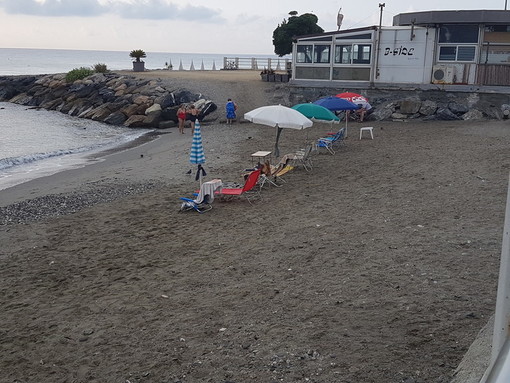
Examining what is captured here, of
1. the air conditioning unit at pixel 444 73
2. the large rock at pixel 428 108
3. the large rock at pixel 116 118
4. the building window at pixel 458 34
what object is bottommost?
the large rock at pixel 116 118

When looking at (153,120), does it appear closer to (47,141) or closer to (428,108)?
(47,141)

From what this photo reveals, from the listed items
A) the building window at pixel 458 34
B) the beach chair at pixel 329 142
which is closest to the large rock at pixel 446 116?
the building window at pixel 458 34

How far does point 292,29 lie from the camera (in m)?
35.6

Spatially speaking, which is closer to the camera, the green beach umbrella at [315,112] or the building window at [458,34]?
the green beach umbrella at [315,112]

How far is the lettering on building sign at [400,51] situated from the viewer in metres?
24.8

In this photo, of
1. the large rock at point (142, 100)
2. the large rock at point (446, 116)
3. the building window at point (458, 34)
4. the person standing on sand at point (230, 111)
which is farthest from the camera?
the large rock at point (142, 100)

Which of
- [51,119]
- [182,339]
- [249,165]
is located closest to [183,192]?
[249,165]

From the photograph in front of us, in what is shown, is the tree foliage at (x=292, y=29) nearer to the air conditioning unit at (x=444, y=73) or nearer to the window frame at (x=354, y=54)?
the window frame at (x=354, y=54)

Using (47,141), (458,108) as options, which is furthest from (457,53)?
(47,141)

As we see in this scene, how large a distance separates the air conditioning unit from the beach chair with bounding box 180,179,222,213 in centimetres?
1746

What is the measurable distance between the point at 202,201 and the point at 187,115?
52.4 ft

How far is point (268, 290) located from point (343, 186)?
595 centimetres

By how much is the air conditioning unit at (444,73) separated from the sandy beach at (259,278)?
12206 mm

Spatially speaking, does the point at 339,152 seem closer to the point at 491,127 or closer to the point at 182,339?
the point at 491,127
